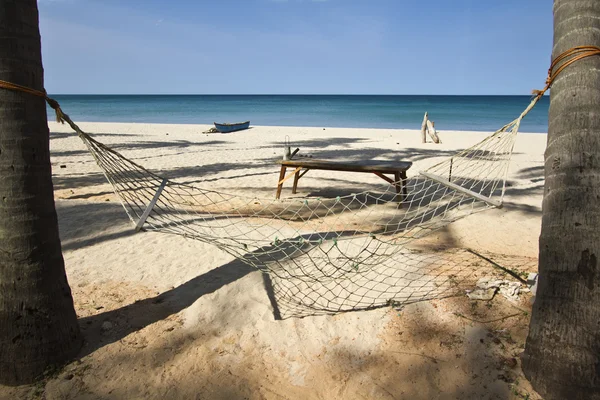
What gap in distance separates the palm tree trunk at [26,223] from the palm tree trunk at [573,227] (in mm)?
2641

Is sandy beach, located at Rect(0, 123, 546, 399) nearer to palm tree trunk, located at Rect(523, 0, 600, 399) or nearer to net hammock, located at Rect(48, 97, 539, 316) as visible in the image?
net hammock, located at Rect(48, 97, 539, 316)

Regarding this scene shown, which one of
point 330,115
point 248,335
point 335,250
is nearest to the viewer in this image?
point 248,335

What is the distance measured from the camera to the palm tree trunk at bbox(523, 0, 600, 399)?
6.81 feet

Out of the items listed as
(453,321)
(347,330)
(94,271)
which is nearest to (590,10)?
(453,321)

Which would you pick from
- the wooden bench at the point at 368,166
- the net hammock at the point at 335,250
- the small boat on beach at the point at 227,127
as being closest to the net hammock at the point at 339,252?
the net hammock at the point at 335,250

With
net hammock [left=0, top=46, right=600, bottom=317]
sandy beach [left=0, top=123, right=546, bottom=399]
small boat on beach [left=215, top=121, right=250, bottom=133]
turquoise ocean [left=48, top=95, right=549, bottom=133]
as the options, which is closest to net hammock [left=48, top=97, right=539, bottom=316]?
net hammock [left=0, top=46, right=600, bottom=317]

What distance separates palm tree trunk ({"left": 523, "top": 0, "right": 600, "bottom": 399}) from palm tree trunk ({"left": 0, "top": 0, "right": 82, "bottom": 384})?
2.64m

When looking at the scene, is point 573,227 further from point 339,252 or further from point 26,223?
point 26,223

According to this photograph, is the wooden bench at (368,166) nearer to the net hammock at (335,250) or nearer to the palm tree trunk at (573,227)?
the net hammock at (335,250)

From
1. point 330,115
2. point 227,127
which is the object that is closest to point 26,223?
point 227,127

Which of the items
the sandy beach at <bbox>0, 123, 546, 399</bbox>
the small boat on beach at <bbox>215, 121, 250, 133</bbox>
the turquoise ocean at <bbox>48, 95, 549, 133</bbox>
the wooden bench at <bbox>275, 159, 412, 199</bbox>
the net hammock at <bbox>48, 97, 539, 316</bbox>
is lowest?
the sandy beach at <bbox>0, 123, 546, 399</bbox>

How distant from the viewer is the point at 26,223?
7.75ft

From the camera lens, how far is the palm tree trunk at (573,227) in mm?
2076

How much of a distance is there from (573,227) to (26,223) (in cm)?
279
